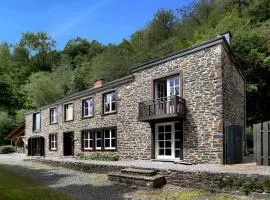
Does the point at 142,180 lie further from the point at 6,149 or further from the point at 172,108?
the point at 6,149

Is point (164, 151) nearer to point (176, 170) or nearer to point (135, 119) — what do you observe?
point (135, 119)

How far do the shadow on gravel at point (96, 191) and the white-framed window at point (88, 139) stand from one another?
1193 cm

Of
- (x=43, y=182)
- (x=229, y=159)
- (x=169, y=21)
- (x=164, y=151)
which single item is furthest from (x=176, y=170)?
(x=169, y=21)

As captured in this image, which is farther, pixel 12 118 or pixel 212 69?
pixel 12 118

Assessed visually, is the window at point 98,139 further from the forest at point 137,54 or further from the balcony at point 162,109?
the forest at point 137,54

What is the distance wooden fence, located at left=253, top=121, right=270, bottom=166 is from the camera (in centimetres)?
1420

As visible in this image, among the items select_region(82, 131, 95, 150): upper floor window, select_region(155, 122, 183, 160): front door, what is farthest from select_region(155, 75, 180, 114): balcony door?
select_region(82, 131, 95, 150): upper floor window

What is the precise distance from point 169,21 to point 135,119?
132ft

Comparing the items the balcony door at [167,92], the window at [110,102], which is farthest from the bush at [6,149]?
the balcony door at [167,92]

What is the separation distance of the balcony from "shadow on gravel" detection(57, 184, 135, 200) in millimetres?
5192

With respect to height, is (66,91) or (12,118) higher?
(66,91)

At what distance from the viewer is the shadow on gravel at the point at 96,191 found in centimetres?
1240

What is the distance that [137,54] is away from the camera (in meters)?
51.5

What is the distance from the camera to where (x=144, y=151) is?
20.8m
